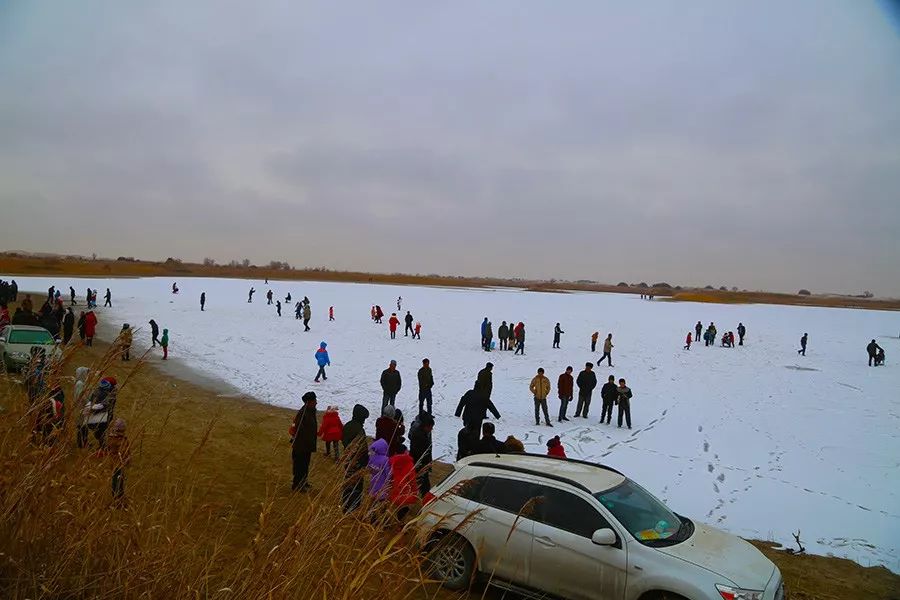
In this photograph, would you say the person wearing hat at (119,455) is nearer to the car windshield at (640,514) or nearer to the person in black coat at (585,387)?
the car windshield at (640,514)

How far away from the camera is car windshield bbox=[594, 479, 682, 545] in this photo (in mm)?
4941

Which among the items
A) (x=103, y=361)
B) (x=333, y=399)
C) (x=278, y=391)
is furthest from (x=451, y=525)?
(x=278, y=391)

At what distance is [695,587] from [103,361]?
15.4 ft

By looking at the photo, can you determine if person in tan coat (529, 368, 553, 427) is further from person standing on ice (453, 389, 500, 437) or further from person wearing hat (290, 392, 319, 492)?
person wearing hat (290, 392, 319, 492)

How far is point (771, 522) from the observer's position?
26.4 ft

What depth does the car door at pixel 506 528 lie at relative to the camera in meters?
5.17

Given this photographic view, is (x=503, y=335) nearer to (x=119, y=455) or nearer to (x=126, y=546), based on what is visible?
(x=119, y=455)

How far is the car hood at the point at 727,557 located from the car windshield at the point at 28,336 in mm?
16203

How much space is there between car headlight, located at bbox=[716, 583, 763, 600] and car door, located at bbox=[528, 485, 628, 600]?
762mm

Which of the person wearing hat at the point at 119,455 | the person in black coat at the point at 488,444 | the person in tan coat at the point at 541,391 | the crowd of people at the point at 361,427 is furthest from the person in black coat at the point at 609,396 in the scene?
the person wearing hat at the point at 119,455

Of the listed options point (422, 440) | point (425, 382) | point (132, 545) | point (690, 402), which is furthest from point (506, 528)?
point (690, 402)

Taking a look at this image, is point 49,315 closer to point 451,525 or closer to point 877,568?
point 451,525

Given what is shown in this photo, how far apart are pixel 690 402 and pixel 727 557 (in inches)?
484

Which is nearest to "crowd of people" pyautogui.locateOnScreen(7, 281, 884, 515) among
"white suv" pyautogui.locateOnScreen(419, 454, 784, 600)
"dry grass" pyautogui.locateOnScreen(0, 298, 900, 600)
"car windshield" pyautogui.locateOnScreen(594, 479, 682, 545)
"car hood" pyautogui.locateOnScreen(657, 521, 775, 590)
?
"dry grass" pyautogui.locateOnScreen(0, 298, 900, 600)
